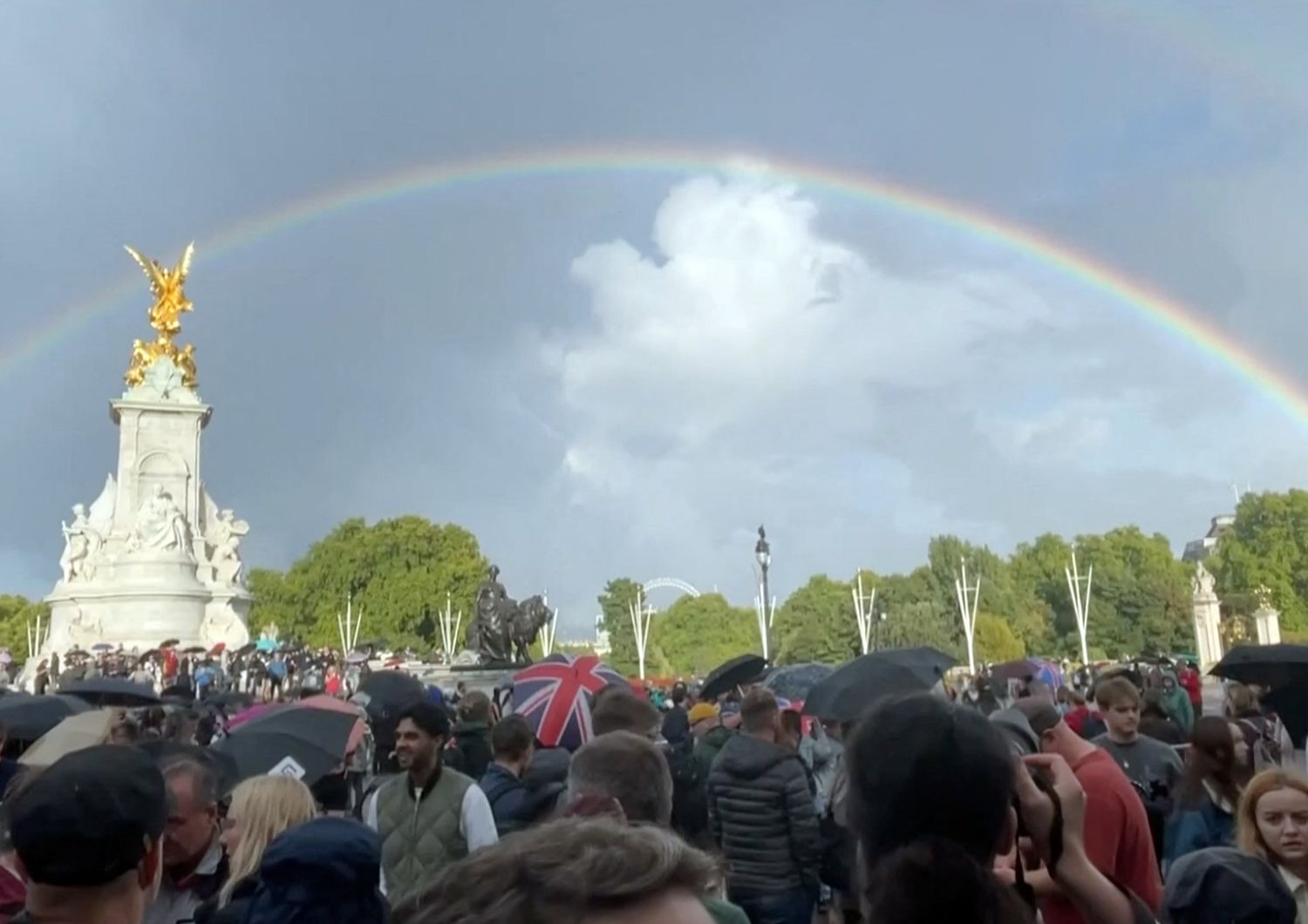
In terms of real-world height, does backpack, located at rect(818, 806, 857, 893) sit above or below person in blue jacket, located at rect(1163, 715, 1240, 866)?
below

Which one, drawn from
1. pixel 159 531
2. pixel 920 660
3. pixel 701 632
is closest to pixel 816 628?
pixel 701 632

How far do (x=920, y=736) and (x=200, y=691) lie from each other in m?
23.1

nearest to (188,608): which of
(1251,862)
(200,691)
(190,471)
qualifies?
(190,471)

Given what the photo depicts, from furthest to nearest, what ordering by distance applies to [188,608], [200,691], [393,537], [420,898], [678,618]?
[678,618], [393,537], [188,608], [200,691], [420,898]

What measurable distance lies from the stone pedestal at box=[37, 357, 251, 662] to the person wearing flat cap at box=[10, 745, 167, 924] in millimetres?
41341

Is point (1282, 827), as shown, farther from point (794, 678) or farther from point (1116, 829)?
point (794, 678)

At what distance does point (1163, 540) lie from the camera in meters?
94.8

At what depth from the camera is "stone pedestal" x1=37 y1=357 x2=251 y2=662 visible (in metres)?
42.0

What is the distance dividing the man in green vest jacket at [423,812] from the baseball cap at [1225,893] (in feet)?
8.92

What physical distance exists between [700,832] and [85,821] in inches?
191

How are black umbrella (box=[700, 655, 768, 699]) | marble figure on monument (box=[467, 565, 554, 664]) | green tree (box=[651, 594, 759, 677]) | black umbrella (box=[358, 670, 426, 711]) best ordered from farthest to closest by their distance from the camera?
green tree (box=[651, 594, 759, 677]) < marble figure on monument (box=[467, 565, 554, 664]) < black umbrella (box=[700, 655, 768, 699]) < black umbrella (box=[358, 670, 426, 711])

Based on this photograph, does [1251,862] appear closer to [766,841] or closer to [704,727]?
[766,841]

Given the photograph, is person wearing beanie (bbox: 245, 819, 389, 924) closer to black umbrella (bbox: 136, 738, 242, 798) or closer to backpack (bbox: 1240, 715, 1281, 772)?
black umbrella (bbox: 136, 738, 242, 798)

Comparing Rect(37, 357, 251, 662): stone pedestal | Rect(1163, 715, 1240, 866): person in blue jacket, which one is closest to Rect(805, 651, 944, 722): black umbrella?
Rect(1163, 715, 1240, 866): person in blue jacket
